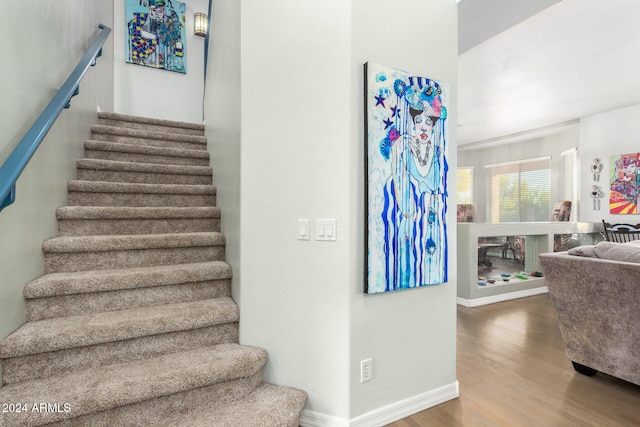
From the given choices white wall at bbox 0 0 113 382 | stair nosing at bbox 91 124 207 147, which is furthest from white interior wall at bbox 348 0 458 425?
stair nosing at bbox 91 124 207 147

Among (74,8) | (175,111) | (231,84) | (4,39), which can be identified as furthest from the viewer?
(175,111)

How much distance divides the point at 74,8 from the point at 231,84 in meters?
1.39

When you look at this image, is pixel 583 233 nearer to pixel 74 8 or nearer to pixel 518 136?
pixel 518 136

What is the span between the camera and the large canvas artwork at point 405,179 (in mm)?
1742

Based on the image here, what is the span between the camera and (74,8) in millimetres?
2457

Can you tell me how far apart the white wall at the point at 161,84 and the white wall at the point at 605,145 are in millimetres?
6389

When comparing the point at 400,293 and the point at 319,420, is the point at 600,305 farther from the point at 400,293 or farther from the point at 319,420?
the point at 319,420

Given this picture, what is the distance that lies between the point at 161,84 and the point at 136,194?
121 inches

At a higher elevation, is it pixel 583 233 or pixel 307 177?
pixel 307 177

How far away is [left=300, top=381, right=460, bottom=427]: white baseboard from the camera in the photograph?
1747 millimetres

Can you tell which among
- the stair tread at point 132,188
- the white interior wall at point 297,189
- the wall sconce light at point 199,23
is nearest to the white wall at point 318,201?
the white interior wall at point 297,189

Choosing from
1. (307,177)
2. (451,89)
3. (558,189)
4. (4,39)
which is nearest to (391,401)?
(307,177)

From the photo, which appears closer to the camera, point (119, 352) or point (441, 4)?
point (119, 352)

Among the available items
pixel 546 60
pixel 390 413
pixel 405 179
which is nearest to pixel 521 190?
pixel 546 60
